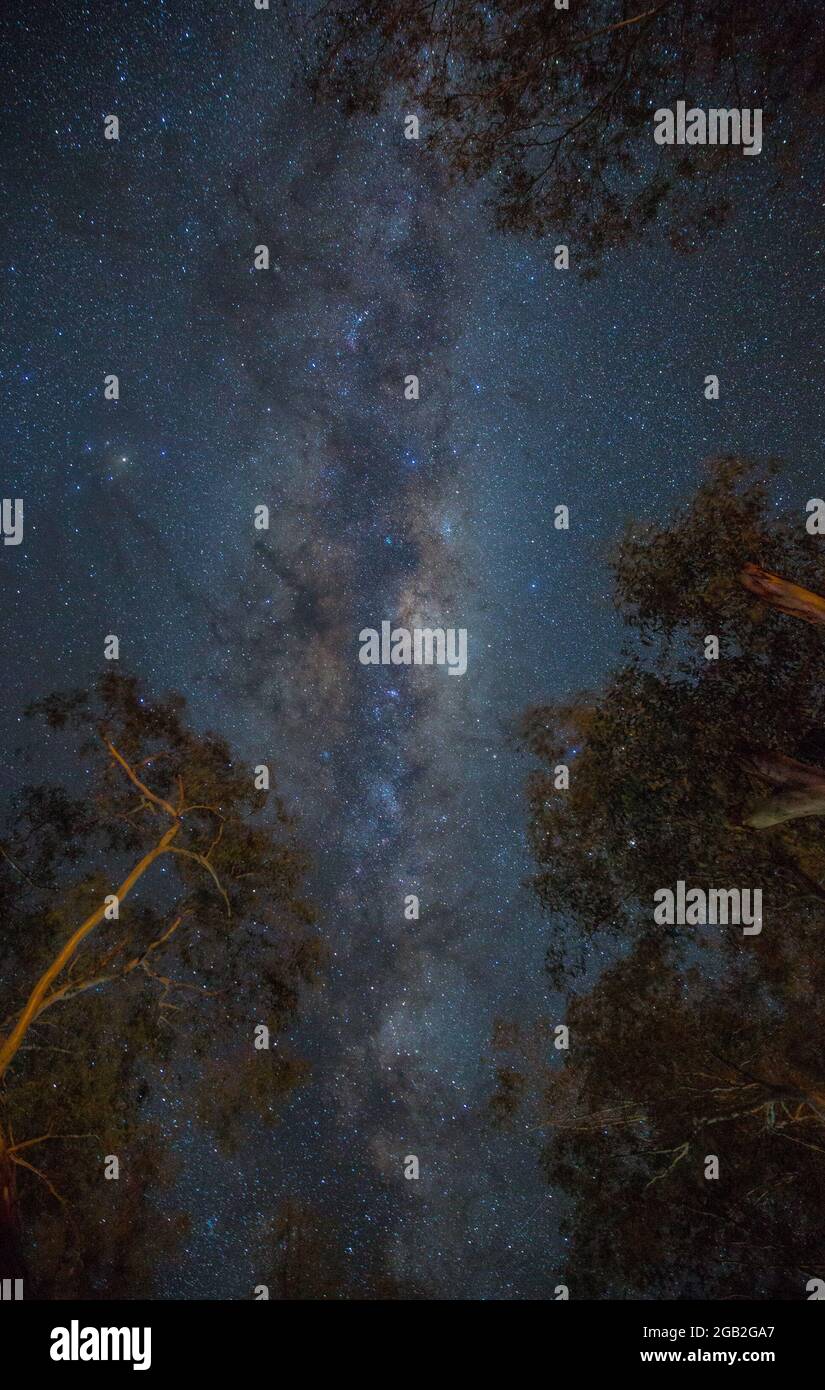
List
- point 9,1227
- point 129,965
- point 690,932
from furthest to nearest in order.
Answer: point 129,965 → point 690,932 → point 9,1227

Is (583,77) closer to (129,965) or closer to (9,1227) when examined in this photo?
(129,965)

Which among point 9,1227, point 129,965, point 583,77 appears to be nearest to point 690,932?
point 129,965

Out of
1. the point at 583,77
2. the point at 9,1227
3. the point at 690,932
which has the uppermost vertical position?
the point at 583,77

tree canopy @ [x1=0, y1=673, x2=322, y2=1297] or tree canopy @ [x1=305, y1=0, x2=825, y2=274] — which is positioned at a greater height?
tree canopy @ [x1=305, y1=0, x2=825, y2=274]

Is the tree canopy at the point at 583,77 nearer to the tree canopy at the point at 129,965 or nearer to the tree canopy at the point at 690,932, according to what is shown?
the tree canopy at the point at 690,932

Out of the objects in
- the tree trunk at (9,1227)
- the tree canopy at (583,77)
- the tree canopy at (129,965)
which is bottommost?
the tree trunk at (9,1227)

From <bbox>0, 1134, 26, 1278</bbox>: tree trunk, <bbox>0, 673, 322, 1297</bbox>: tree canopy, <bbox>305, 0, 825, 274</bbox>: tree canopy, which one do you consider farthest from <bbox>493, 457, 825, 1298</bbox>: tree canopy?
<bbox>0, 1134, 26, 1278</bbox>: tree trunk

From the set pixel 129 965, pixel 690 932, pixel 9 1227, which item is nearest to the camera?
pixel 9 1227

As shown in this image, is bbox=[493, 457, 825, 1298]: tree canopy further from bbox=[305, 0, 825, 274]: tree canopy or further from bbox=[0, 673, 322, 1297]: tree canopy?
bbox=[305, 0, 825, 274]: tree canopy

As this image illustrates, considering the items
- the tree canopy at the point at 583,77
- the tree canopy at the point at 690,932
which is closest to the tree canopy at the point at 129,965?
the tree canopy at the point at 690,932

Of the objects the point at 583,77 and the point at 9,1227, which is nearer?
the point at 9,1227
